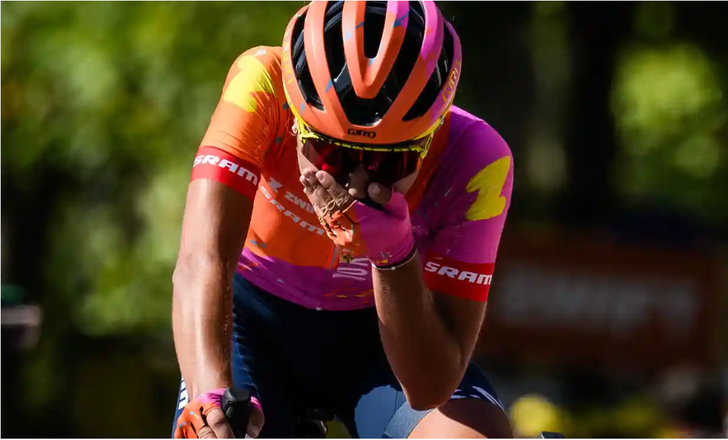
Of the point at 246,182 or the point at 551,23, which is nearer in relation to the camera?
the point at 246,182

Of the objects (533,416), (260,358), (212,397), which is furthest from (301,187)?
(533,416)

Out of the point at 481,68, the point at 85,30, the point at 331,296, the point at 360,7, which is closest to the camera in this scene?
the point at 360,7

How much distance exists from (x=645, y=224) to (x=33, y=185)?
27.3 ft

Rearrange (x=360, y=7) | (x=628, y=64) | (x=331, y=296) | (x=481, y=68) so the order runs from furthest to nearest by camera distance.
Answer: (x=628, y=64)
(x=481, y=68)
(x=331, y=296)
(x=360, y=7)

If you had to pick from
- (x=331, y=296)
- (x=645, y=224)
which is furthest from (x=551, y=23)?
(x=331, y=296)

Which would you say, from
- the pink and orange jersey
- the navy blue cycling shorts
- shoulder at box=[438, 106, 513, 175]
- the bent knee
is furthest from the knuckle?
shoulder at box=[438, 106, 513, 175]

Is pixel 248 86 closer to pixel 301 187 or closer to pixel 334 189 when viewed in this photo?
pixel 301 187

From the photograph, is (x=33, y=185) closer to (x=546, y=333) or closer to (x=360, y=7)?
(x=546, y=333)

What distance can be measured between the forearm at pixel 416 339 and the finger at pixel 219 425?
0.67 metres

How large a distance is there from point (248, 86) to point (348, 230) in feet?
2.29

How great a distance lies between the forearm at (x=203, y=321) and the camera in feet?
9.27

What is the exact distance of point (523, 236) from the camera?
480 inches

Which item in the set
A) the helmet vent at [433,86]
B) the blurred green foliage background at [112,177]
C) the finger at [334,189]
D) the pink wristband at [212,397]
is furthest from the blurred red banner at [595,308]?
the pink wristband at [212,397]

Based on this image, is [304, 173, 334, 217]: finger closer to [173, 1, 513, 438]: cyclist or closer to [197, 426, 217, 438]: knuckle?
[173, 1, 513, 438]: cyclist
